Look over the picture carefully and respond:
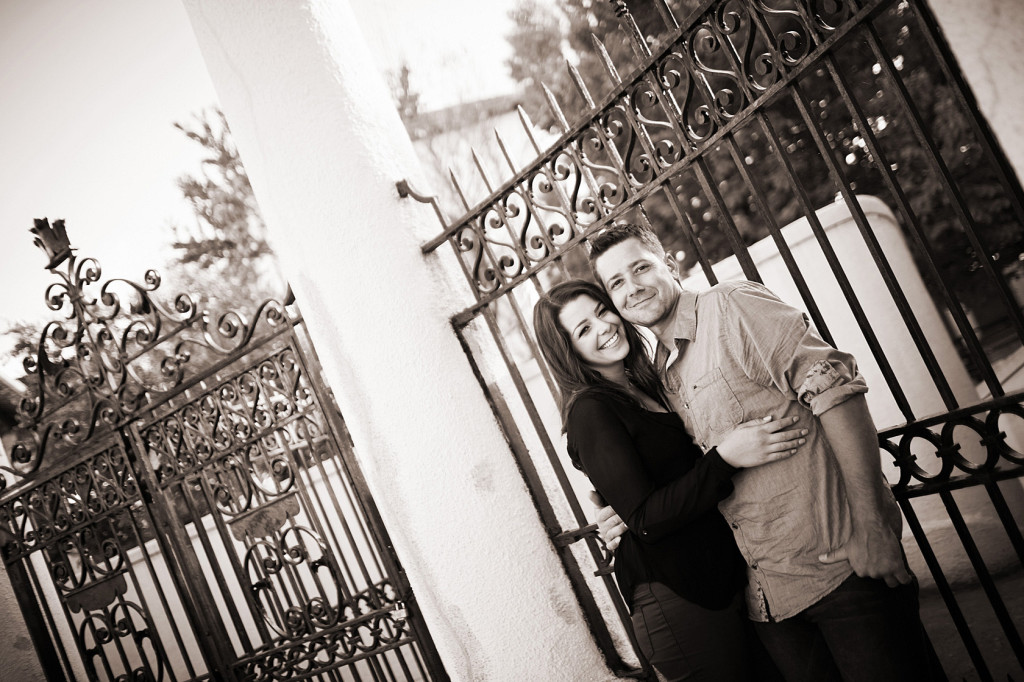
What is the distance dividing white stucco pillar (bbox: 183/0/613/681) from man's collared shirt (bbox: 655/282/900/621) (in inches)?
49.2

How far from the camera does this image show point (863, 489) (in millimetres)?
1693

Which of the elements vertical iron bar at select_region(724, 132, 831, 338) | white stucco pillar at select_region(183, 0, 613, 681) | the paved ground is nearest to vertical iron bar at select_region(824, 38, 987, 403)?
vertical iron bar at select_region(724, 132, 831, 338)

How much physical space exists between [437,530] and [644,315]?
149 centimetres

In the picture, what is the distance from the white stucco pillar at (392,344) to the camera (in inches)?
→ 114

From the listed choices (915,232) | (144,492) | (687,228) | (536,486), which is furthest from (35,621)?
(915,232)

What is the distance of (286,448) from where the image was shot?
371 centimetres

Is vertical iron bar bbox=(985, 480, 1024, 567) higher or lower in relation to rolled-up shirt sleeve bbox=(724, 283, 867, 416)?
lower

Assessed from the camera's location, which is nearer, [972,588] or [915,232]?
[915,232]

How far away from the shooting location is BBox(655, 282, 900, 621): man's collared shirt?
5.67ft

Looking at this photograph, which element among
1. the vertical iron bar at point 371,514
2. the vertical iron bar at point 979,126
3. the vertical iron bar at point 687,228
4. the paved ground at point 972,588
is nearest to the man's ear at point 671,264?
the vertical iron bar at point 687,228

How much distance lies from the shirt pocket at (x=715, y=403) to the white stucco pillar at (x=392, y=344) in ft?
4.17

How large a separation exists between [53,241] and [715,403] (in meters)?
4.06

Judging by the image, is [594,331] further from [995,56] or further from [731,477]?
[995,56]

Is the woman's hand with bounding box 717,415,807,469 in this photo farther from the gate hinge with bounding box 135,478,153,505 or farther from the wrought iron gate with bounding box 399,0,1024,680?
the gate hinge with bounding box 135,478,153,505
